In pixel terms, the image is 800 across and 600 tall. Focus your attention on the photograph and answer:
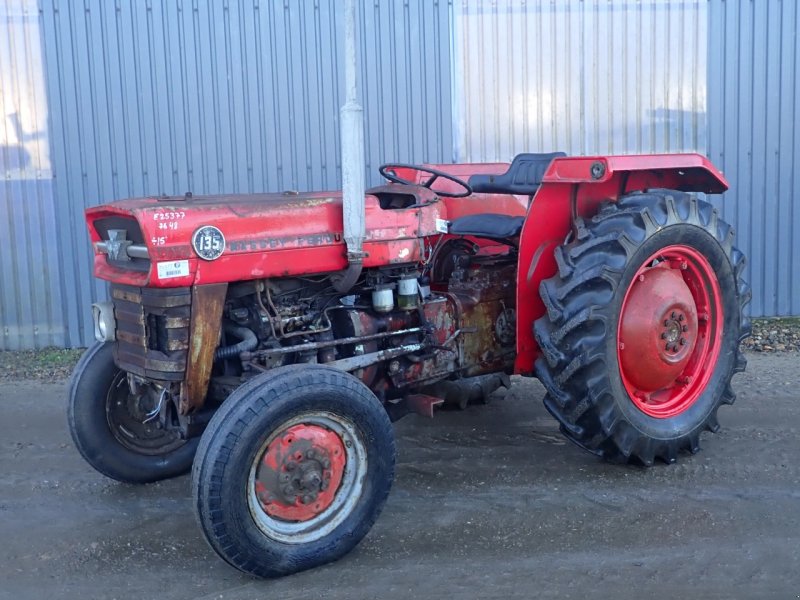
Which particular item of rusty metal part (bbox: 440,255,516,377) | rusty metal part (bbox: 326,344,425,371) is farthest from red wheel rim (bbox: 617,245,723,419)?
rusty metal part (bbox: 326,344,425,371)

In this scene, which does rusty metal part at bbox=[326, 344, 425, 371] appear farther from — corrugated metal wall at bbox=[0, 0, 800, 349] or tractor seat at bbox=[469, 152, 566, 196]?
corrugated metal wall at bbox=[0, 0, 800, 349]

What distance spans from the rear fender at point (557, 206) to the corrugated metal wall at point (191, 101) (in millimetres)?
3401

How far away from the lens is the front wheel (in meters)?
3.25

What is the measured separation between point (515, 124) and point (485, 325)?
3.73 meters

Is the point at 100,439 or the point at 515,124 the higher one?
the point at 515,124

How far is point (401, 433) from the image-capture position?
5.14 metres

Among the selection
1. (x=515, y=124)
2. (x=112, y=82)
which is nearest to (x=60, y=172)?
(x=112, y=82)

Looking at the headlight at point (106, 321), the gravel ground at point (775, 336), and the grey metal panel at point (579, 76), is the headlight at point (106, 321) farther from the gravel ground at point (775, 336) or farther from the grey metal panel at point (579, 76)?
the gravel ground at point (775, 336)

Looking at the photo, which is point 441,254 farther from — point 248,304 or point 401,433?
point 248,304

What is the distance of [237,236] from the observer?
3.67 meters

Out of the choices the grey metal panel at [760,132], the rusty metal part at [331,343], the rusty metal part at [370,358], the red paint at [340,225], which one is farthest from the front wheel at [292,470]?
the grey metal panel at [760,132]

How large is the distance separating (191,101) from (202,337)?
4314 mm

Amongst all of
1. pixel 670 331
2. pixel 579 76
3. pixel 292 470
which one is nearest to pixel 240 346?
pixel 292 470

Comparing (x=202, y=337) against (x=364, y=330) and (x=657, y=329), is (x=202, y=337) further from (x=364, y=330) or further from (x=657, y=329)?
(x=657, y=329)
